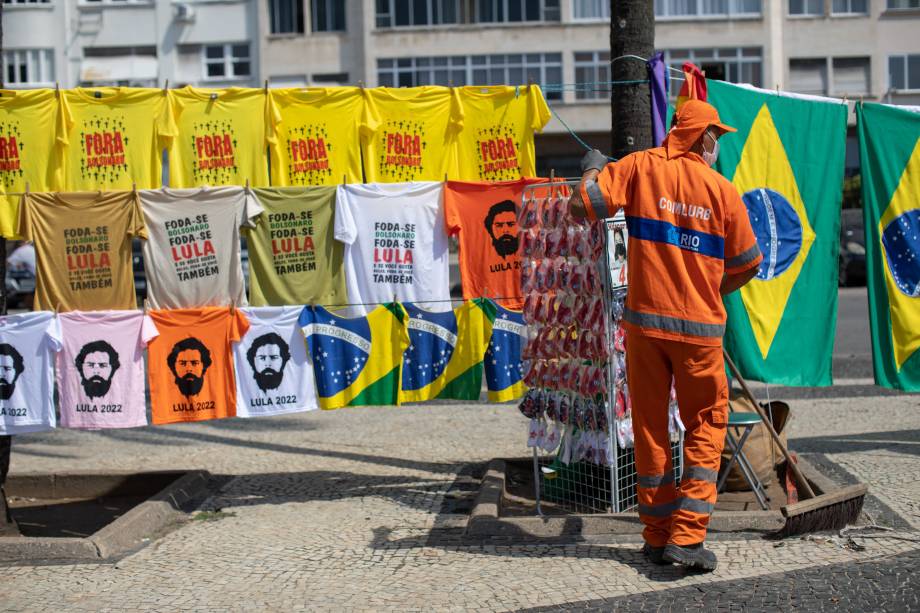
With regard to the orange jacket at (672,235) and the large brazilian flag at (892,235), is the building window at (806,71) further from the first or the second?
the orange jacket at (672,235)

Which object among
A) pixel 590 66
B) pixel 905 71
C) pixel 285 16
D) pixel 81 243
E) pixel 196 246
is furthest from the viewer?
pixel 285 16

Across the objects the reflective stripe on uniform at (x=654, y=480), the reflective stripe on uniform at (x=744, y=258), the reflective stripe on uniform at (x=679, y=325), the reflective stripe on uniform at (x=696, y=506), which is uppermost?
the reflective stripe on uniform at (x=744, y=258)

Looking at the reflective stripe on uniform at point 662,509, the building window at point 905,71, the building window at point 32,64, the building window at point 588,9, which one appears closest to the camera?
the reflective stripe on uniform at point 662,509

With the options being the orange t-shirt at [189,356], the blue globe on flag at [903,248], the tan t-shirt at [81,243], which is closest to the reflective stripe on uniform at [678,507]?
the orange t-shirt at [189,356]

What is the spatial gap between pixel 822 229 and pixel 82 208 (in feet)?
17.6

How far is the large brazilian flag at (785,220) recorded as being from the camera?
26.1 ft

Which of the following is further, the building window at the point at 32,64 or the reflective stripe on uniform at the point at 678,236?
the building window at the point at 32,64

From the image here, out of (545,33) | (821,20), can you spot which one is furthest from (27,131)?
(821,20)

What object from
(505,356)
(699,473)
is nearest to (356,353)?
(505,356)

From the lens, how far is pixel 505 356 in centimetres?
787

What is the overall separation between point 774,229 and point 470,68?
110ft

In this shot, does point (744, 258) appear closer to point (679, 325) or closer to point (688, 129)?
point (679, 325)

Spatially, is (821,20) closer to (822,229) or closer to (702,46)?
(702,46)

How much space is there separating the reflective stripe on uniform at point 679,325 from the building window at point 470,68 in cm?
3549
